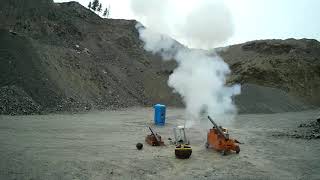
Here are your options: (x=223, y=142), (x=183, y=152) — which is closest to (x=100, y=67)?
(x=223, y=142)

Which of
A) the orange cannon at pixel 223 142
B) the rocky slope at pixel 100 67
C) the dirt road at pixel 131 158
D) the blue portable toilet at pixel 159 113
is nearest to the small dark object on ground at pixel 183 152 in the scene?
the dirt road at pixel 131 158

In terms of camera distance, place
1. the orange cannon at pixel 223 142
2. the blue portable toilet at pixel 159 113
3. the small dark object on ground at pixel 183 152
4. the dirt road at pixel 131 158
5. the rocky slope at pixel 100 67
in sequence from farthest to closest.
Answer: the rocky slope at pixel 100 67 → the blue portable toilet at pixel 159 113 → the orange cannon at pixel 223 142 → the small dark object on ground at pixel 183 152 → the dirt road at pixel 131 158

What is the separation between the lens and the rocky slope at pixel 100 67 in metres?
28.6

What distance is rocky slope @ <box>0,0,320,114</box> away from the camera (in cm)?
2859

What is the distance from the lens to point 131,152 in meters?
12.8

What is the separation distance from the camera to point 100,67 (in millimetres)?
42094

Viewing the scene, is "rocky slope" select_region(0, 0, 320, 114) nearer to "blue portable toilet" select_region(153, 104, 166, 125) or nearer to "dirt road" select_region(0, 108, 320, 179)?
"blue portable toilet" select_region(153, 104, 166, 125)

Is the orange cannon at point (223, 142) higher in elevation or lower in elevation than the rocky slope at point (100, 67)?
lower

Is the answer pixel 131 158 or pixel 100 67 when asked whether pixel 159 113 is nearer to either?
pixel 131 158

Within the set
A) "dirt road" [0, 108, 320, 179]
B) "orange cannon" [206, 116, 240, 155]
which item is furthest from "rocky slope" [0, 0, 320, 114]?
"orange cannon" [206, 116, 240, 155]

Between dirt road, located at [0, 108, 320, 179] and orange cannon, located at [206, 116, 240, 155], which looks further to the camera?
orange cannon, located at [206, 116, 240, 155]

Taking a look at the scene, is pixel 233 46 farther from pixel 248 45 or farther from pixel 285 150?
pixel 285 150

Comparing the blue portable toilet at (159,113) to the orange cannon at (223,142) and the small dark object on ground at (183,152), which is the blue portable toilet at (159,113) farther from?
the small dark object on ground at (183,152)

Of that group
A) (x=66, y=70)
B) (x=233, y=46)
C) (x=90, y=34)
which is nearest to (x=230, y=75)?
(x=233, y=46)
